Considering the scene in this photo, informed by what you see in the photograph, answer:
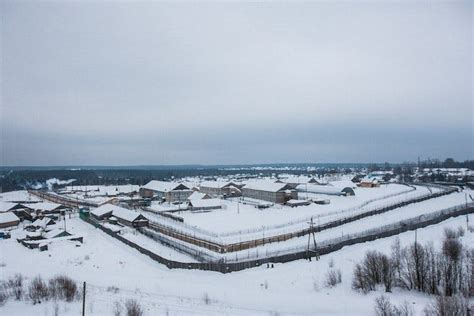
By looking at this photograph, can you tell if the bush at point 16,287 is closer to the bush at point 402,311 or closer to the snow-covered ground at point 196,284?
the snow-covered ground at point 196,284

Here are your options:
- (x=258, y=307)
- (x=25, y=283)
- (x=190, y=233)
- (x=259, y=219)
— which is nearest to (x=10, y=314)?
(x=25, y=283)

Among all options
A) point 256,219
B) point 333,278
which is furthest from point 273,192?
point 333,278

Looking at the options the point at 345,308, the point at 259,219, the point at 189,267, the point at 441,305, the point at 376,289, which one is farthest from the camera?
the point at 259,219

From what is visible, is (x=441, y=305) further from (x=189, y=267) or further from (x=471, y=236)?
(x=471, y=236)

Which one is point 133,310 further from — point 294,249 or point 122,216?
point 122,216

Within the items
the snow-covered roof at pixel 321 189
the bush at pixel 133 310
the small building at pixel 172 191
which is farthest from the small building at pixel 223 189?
the bush at pixel 133 310
